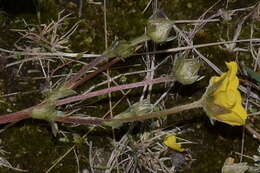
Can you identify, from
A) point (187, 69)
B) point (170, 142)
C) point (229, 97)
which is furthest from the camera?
point (170, 142)

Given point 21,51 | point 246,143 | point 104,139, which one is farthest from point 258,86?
point 21,51

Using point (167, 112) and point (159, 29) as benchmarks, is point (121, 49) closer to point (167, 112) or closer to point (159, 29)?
point (159, 29)

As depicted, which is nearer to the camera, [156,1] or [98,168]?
[98,168]

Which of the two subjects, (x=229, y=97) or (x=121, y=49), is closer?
(x=229, y=97)

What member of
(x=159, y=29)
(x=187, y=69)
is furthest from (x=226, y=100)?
(x=159, y=29)

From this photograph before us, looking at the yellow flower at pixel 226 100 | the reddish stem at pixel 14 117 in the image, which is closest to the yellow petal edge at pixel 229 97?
the yellow flower at pixel 226 100

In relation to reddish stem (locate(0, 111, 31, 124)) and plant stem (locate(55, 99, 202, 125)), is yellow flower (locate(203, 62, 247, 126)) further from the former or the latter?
reddish stem (locate(0, 111, 31, 124))

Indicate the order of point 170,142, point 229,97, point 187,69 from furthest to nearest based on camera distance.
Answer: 1. point 170,142
2. point 187,69
3. point 229,97

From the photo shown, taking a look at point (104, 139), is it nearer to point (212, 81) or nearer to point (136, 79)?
point (136, 79)

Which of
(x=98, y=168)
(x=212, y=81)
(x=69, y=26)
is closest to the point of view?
(x=212, y=81)
